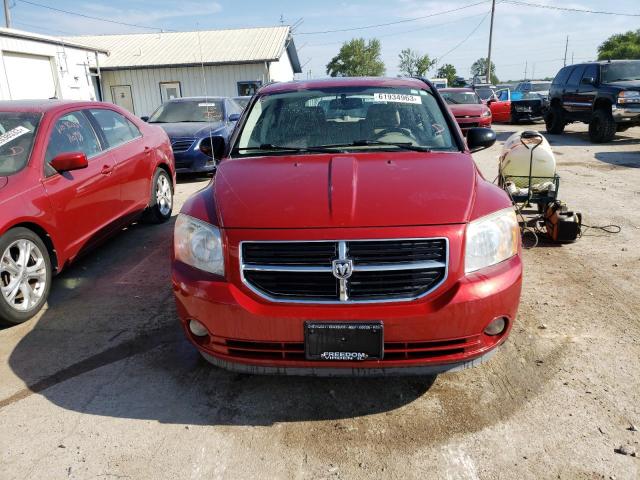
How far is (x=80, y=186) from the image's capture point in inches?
174

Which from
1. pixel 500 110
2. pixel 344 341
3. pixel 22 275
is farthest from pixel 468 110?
pixel 344 341

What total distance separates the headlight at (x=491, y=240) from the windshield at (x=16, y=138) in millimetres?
3439

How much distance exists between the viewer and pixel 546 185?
5.38 metres

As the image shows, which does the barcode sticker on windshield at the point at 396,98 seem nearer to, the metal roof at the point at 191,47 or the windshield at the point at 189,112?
the windshield at the point at 189,112

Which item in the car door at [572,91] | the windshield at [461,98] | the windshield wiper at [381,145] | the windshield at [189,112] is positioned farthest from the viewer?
the windshield at [461,98]

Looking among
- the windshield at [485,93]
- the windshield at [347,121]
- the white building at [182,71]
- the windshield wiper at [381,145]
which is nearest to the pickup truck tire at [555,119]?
the windshield at [485,93]

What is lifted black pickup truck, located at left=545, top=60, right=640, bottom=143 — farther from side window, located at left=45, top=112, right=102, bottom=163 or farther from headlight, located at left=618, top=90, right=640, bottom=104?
side window, located at left=45, top=112, right=102, bottom=163

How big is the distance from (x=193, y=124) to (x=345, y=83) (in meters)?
6.58

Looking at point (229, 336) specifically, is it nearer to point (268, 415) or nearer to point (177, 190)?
point (268, 415)

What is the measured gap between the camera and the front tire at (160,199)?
610 centimetres

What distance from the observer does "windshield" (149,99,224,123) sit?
10320 millimetres

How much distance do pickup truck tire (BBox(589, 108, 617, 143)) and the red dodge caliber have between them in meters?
12.1

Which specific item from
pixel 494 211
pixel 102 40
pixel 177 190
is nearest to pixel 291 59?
pixel 102 40

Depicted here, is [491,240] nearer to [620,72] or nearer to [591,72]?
[620,72]
